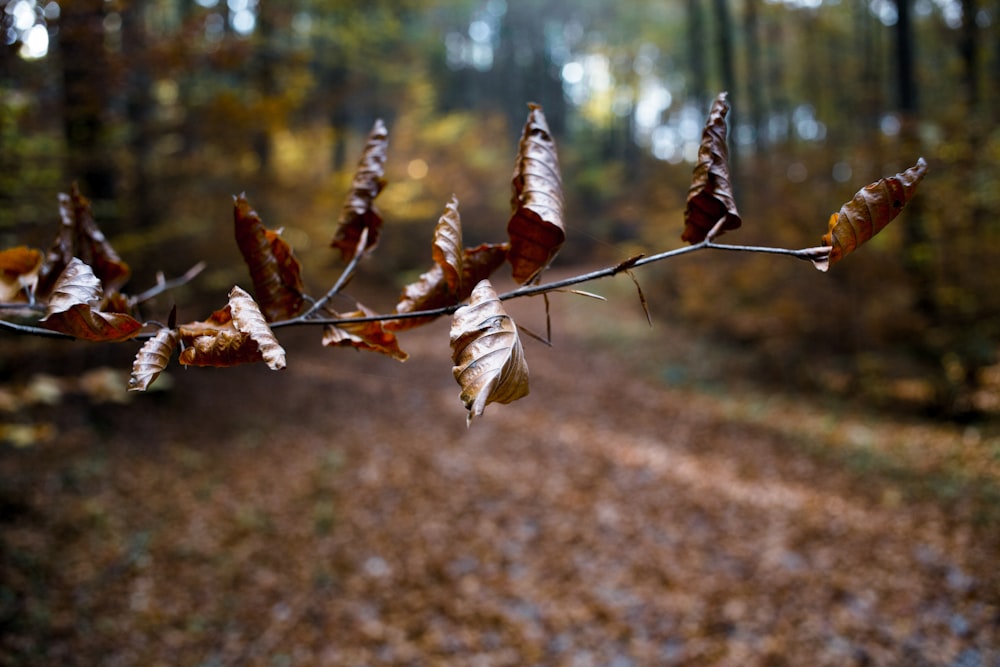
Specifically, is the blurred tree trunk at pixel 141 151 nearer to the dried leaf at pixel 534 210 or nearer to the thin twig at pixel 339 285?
the thin twig at pixel 339 285

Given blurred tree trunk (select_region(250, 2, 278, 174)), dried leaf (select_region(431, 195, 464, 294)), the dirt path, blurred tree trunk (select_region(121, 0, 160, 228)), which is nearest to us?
dried leaf (select_region(431, 195, 464, 294))

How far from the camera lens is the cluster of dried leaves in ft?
2.43

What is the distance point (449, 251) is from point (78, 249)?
0.90 metres

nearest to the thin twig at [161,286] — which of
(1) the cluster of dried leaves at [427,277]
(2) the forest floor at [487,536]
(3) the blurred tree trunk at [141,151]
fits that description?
(1) the cluster of dried leaves at [427,277]

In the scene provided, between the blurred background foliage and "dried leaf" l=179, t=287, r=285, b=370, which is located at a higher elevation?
the blurred background foliage

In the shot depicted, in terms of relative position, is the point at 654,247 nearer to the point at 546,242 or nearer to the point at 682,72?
the point at 546,242

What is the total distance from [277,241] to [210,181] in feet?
20.7

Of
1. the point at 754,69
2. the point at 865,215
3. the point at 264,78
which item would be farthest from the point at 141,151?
the point at 754,69

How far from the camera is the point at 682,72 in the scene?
27422mm

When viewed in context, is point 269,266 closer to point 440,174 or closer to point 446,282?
point 446,282

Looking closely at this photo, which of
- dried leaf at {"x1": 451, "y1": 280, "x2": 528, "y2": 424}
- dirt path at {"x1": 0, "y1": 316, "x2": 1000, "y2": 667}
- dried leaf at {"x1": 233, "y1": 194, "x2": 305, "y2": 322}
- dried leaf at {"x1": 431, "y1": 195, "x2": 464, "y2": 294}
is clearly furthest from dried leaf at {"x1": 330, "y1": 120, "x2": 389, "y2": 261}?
dirt path at {"x1": 0, "y1": 316, "x2": 1000, "y2": 667}

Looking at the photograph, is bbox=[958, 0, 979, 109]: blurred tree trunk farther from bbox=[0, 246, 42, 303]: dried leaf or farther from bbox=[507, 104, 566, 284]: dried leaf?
bbox=[0, 246, 42, 303]: dried leaf

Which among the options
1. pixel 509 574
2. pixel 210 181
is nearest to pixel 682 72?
pixel 210 181

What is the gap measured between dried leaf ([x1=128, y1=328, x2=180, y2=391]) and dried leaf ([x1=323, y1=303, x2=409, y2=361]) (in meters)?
0.22
